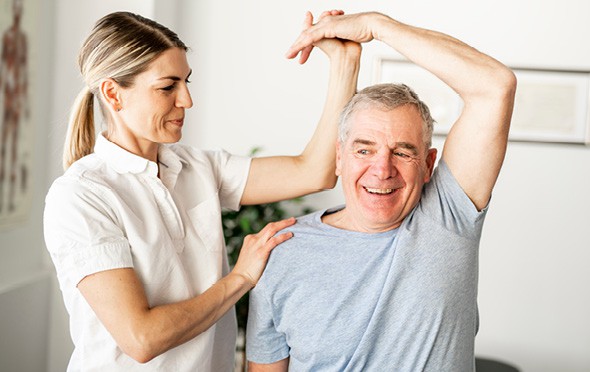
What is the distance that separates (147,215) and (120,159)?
0.17 meters

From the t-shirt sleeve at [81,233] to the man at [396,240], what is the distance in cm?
41

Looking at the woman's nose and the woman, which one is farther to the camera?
the woman's nose

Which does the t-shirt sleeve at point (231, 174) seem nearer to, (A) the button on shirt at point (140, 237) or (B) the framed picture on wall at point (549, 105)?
(A) the button on shirt at point (140, 237)

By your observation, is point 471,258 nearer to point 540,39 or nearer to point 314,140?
point 314,140

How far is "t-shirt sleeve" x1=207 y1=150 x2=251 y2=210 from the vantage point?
85.8 inches

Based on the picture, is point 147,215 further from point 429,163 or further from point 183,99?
point 429,163

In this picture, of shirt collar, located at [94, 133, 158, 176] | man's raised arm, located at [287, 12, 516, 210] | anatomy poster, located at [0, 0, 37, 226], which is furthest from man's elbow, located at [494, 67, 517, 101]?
anatomy poster, located at [0, 0, 37, 226]

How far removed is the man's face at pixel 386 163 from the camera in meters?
1.77

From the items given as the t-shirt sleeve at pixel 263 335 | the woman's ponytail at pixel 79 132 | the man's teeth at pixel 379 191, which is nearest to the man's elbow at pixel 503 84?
the man's teeth at pixel 379 191

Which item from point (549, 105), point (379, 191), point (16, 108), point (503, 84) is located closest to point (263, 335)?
point (379, 191)

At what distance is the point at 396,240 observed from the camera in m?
1.78

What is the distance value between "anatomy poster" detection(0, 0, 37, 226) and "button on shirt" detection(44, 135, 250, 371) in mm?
1633

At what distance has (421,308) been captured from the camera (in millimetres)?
1697

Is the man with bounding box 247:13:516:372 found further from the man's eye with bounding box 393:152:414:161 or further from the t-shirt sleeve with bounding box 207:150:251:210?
the t-shirt sleeve with bounding box 207:150:251:210
